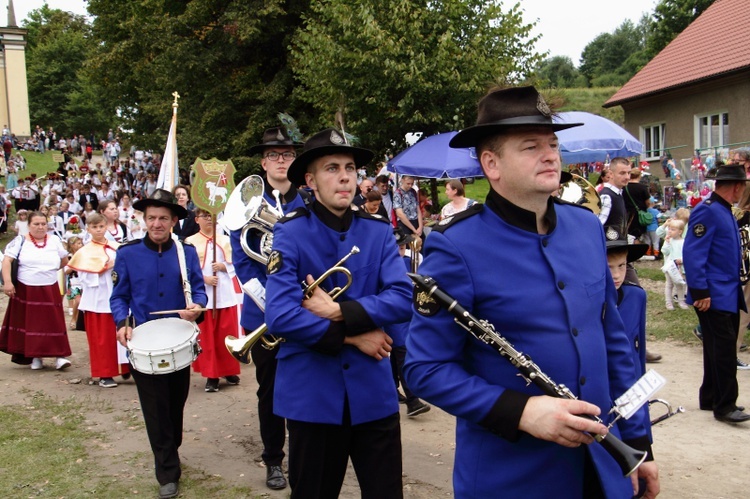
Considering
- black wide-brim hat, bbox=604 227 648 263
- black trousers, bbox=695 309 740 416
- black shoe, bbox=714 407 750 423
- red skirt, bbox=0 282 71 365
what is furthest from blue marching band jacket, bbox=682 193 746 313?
red skirt, bbox=0 282 71 365

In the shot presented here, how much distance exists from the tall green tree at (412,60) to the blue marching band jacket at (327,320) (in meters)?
13.1

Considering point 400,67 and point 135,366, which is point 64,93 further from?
point 135,366

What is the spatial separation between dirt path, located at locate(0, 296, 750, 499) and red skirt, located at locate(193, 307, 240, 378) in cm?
23

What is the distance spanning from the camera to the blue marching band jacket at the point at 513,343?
2541mm

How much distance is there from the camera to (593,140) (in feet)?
44.5

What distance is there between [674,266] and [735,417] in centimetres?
520

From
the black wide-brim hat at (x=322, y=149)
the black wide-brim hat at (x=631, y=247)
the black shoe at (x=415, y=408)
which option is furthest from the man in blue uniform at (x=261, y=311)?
the black wide-brim hat at (x=631, y=247)

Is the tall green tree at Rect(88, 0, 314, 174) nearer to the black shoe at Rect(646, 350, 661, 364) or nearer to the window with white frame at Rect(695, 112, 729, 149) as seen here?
the window with white frame at Rect(695, 112, 729, 149)

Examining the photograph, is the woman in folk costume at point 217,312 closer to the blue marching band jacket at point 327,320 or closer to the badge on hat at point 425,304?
the blue marching band jacket at point 327,320

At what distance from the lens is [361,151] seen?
4336 millimetres

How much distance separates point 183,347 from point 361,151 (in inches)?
90.7

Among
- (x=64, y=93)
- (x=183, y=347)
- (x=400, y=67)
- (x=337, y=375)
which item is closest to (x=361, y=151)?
(x=337, y=375)

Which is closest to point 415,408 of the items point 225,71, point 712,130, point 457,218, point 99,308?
point 99,308

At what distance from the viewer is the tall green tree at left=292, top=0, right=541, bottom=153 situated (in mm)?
17219
